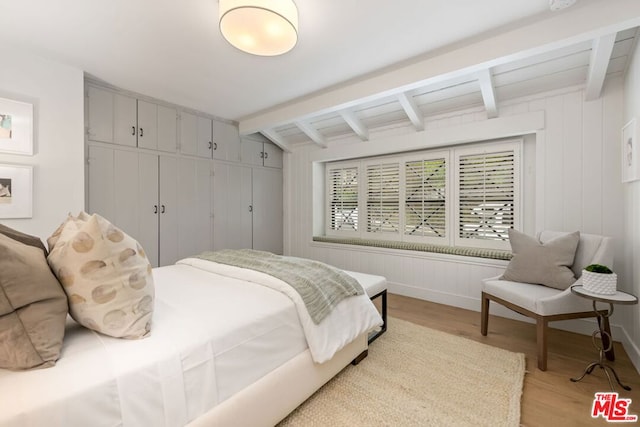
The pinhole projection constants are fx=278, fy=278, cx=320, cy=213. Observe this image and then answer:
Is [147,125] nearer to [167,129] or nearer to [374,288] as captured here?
[167,129]

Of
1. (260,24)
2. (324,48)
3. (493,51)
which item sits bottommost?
(260,24)

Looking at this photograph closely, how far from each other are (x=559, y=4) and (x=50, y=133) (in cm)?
403

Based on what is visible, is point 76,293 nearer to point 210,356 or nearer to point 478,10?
point 210,356

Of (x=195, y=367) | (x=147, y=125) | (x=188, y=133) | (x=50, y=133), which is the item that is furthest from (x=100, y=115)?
(x=195, y=367)

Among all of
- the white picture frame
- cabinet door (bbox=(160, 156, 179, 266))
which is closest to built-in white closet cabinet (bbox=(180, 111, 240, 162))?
cabinet door (bbox=(160, 156, 179, 266))

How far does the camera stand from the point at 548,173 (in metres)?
2.70

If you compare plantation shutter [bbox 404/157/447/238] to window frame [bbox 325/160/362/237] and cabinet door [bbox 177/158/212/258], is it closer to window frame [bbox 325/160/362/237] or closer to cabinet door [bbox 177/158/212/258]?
window frame [bbox 325/160/362/237]

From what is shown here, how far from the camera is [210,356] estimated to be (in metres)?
1.11

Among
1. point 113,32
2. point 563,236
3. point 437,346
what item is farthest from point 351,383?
point 113,32

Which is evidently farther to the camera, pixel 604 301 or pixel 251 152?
pixel 251 152

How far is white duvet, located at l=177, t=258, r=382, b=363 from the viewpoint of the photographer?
1515 mm

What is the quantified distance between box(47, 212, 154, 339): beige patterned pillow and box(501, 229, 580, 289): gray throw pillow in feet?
8.92

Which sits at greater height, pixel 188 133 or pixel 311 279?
pixel 188 133

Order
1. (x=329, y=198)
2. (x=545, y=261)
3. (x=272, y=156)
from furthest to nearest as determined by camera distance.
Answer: (x=272, y=156)
(x=329, y=198)
(x=545, y=261)
